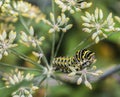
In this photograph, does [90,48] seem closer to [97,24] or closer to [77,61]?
[97,24]

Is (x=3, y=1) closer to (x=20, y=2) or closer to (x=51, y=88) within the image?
(x=20, y=2)

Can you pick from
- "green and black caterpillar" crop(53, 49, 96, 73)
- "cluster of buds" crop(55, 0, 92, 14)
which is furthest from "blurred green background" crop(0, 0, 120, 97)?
"green and black caterpillar" crop(53, 49, 96, 73)

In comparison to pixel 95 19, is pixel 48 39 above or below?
below

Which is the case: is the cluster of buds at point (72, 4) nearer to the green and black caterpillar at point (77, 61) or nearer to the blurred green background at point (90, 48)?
the green and black caterpillar at point (77, 61)

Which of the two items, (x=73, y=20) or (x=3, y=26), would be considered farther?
(x=73, y=20)

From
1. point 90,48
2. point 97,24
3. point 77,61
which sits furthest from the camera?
point 90,48

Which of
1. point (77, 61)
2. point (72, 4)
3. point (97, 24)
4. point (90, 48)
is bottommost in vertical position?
point (90, 48)

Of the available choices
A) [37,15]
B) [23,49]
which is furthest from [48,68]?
[23,49]

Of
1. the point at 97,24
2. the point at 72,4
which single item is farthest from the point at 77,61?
the point at 72,4

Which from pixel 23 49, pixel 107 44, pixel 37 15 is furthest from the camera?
pixel 107 44
